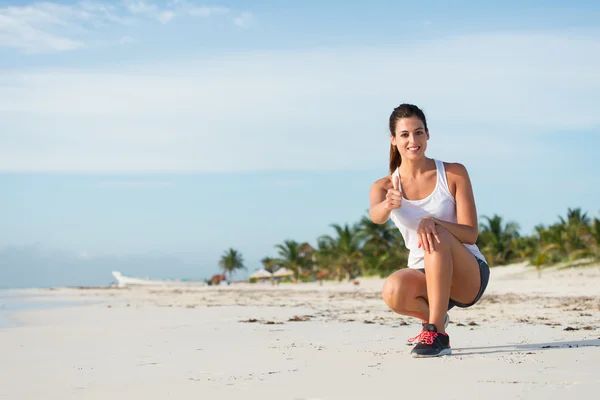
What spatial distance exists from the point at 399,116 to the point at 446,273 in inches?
41.9

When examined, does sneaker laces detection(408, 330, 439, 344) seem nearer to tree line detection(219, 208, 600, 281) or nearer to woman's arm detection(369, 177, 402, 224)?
woman's arm detection(369, 177, 402, 224)

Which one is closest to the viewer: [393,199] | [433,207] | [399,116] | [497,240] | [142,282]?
[393,199]

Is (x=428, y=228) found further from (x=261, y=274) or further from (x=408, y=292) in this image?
(x=261, y=274)

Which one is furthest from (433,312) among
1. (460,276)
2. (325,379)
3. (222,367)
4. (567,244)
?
(567,244)

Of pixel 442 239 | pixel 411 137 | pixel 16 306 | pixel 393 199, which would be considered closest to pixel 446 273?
pixel 442 239

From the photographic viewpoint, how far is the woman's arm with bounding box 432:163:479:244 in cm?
437

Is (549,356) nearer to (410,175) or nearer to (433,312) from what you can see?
(433,312)

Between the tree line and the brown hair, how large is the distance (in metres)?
21.9

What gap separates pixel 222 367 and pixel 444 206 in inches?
67.3

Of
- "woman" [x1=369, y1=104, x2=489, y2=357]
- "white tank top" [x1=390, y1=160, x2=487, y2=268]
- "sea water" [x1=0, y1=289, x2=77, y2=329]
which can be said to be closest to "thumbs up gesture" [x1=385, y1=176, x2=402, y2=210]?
"woman" [x1=369, y1=104, x2=489, y2=357]

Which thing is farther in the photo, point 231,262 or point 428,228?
point 231,262

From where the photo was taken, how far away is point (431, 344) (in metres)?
4.39

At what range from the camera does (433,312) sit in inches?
177

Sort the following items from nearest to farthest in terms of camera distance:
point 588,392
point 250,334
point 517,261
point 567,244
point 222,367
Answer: point 588,392, point 222,367, point 250,334, point 567,244, point 517,261
